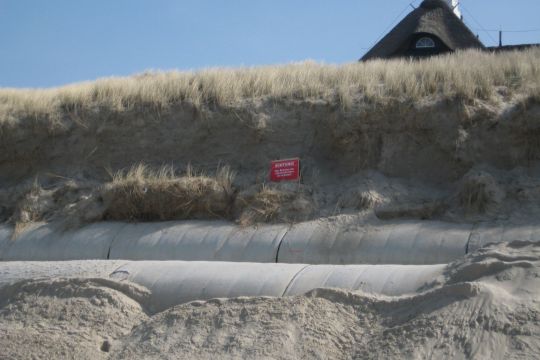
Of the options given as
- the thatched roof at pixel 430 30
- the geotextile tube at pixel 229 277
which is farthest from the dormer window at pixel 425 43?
the geotextile tube at pixel 229 277

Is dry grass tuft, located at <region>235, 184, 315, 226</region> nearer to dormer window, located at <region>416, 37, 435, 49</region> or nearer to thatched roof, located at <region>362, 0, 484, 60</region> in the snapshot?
thatched roof, located at <region>362, 0, 484, 60</region>

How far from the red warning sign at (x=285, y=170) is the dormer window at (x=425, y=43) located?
1290 centimetres

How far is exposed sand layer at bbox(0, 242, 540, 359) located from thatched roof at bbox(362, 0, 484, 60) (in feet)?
57.7

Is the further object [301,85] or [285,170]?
[301,85]

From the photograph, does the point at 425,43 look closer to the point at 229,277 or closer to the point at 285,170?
the point at 285,170

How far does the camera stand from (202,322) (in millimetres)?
6270

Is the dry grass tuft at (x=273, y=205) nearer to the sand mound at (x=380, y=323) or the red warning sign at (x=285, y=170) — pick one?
the red warning sign at (x=285, y=170)

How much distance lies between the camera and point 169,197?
11352 mm

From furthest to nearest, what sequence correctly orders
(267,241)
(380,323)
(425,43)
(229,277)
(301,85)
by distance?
(425,43) → (301,85) → (267,241) → (229,277) → (380,323)

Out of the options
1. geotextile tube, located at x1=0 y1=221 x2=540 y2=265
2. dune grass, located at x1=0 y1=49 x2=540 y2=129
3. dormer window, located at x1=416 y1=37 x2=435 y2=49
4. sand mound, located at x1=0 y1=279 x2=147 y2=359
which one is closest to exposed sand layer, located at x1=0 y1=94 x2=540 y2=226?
dune grass, located at x1=0 y1=49 x2=540 y2=129

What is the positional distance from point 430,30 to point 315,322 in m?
18.6

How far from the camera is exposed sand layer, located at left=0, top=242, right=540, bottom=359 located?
525 cm

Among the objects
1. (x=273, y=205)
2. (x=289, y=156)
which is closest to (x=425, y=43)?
(x=289, y=156)

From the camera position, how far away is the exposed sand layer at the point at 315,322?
5.25 metres
